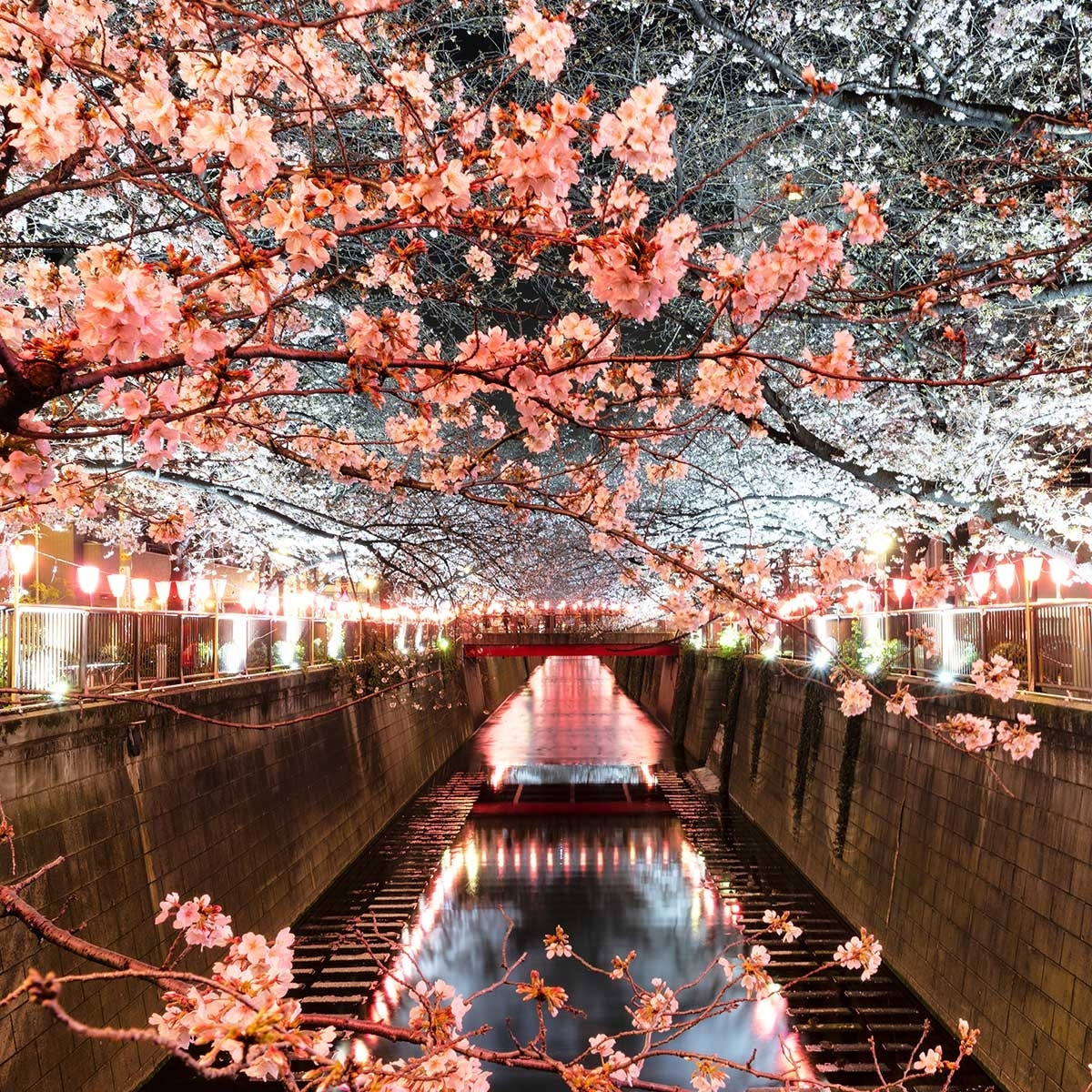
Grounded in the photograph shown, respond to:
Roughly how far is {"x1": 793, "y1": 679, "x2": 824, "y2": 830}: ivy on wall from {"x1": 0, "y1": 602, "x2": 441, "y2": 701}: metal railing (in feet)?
33.9

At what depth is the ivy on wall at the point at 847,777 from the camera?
1695 centimetres

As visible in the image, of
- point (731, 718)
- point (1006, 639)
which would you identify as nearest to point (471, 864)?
point (731, 718)

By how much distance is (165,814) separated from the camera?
11.8 metres

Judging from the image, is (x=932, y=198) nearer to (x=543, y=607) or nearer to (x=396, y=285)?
(x=396, y=285)

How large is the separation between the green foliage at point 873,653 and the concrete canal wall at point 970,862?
0.72 m

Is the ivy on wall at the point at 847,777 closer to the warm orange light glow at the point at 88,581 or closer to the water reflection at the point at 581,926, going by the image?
the water reflection at the point at 581,926

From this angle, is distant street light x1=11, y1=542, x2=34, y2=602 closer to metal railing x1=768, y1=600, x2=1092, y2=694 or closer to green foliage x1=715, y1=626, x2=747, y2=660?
metal railing x1=768, y1=600, x2=1092, y2=694

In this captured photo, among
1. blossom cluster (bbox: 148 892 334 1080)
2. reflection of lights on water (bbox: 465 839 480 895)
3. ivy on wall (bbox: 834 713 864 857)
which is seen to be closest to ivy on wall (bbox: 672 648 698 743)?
reflection of lights on water (bbox: 465 839 480 895)

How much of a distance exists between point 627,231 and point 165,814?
35.5 ft

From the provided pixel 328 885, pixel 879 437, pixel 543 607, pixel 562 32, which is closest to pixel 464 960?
pixel 328 885

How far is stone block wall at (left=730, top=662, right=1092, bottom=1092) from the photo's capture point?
30.2ft

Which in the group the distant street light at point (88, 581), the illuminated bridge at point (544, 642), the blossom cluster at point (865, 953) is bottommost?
the blossom cluster at point (865, 953)

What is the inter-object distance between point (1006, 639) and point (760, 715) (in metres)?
14.8

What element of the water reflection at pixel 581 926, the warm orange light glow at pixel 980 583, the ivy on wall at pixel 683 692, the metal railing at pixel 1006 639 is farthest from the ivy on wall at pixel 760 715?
the ivy on wall at pixel 683 692
